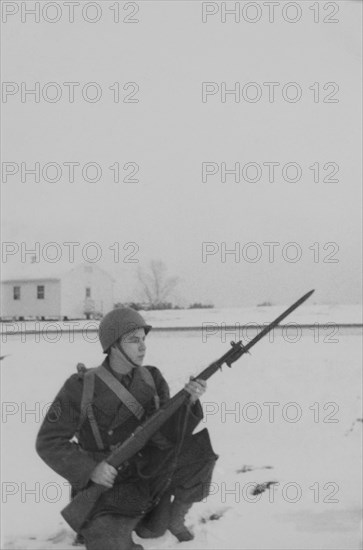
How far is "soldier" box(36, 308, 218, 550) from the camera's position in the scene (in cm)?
292

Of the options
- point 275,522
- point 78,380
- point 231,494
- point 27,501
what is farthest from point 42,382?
point 78,380

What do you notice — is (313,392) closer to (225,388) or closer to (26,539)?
(225,388)

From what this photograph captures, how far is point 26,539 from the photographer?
394 cm

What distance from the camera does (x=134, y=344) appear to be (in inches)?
117

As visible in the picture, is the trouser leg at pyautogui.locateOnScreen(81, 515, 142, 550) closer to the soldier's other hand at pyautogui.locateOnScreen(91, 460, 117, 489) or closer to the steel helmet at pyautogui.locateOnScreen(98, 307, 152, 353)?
the soldier's other hand at pyautogui.locateOnScreen(91, 460, 117, 489)

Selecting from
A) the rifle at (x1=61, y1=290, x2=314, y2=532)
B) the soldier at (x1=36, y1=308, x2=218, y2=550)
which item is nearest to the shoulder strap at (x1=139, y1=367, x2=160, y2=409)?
the soldier at (x1=36, y1=308, x2=218, y2=550)

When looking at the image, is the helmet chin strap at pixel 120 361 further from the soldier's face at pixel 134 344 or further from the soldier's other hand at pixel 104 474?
the soldier's other hand at pixel 104 474

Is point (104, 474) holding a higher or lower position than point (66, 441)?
lower

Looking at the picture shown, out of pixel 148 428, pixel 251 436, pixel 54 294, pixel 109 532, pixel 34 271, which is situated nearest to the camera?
pixel 148 428

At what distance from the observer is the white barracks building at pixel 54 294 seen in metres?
6.89

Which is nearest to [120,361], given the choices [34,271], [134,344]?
[134,344]

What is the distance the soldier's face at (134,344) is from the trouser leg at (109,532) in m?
0.72

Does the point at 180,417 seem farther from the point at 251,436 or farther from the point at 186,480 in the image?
the point at 251,436

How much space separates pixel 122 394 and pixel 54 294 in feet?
20.5
